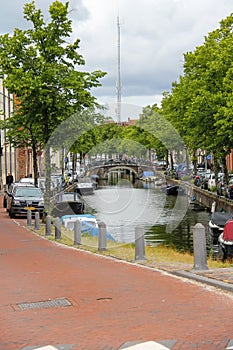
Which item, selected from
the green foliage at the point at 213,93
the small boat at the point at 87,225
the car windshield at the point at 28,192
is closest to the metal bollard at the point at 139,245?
the small boat at the point at 87,225

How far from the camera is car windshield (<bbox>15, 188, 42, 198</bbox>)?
34.1 metres

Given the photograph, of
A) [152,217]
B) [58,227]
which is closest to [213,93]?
[152,217]

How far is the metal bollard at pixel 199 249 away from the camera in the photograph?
43.2 feet

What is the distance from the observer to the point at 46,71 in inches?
1054

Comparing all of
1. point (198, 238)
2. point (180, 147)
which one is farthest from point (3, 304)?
point (180, 147)

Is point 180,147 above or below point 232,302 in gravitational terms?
above

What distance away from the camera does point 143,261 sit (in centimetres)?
1551

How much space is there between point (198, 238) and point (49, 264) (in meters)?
4.23

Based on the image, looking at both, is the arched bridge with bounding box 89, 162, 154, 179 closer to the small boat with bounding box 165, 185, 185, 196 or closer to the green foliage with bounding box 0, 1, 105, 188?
the small boat with bounding box 165, 185, 185, 196

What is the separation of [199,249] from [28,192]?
22.5 m

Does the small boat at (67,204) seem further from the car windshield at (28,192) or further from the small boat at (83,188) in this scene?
the small boat at (83,188)

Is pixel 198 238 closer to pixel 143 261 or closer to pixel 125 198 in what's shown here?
pixel 143 261

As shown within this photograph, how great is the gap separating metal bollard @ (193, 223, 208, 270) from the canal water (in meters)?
10.3

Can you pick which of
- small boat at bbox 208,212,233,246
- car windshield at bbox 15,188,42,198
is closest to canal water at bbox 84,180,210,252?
small boat at bbox 208,212,233,246
